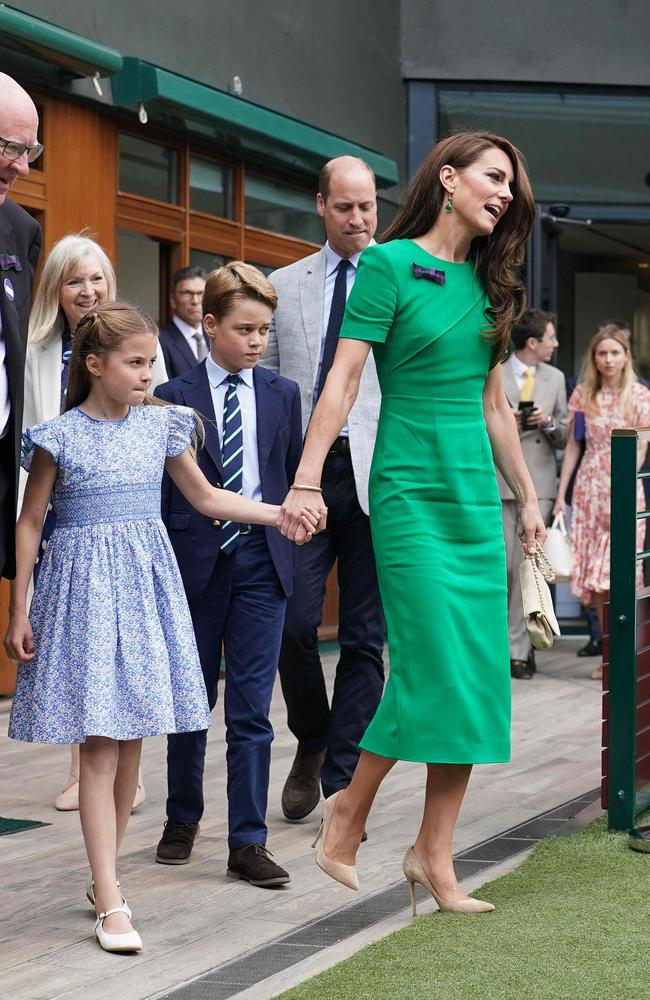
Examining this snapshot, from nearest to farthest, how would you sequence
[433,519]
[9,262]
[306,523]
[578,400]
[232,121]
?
[9,262] → [306,523] → [433,519] → [232,121] → [578,400]

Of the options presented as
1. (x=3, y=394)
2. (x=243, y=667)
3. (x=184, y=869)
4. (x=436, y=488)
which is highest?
(x=3, y=394)

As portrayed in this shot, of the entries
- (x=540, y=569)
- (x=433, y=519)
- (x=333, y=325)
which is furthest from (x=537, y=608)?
(x=333, y=325)

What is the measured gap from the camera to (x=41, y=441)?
397cm

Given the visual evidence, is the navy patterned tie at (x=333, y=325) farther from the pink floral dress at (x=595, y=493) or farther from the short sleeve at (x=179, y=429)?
the pink floral dress at (x=595, y=493)

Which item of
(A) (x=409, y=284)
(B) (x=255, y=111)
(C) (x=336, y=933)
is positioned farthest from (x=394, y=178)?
(C) (x=336, y=933)

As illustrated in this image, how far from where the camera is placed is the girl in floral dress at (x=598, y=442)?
9.43 m

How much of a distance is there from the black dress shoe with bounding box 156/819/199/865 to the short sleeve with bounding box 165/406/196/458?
1.21 m

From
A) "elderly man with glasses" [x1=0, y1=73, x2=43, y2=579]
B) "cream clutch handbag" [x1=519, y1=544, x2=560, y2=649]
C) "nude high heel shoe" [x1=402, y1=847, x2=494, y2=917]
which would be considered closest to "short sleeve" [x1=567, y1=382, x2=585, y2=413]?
"cream clutch handbag" [x1=519, y1=544, x2=560, y2=649]

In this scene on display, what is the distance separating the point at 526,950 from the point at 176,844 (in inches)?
53.5

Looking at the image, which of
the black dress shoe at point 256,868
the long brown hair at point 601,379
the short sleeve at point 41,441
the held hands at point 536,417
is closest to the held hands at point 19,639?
the short sleeve at point 41,441

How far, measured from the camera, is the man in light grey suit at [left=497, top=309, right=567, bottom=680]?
938 centimetres

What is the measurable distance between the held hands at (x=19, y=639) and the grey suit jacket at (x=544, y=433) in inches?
230

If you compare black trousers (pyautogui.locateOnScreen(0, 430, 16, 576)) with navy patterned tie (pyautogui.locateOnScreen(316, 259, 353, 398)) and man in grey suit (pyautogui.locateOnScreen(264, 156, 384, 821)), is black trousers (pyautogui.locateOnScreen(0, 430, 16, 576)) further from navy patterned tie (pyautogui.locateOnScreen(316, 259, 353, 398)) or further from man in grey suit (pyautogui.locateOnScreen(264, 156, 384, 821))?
navy patterned tie (pyautogui.locateOnScreen(316, 259, 353, 398))

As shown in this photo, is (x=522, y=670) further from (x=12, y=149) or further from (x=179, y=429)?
(x=12, y=149)
